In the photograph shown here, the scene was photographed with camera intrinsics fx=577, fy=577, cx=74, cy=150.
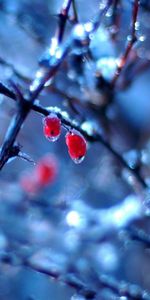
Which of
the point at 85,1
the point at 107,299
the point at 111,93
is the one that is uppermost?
the point at 85,1

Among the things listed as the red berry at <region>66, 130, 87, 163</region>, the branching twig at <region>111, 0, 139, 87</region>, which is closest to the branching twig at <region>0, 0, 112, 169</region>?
the red berry at <region>66, 130, 87, 163</region>

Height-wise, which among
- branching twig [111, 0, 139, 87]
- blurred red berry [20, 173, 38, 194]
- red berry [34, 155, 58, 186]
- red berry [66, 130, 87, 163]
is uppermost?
red berry [34, 155, 58, 186]

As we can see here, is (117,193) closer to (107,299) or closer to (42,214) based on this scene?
(42,214)

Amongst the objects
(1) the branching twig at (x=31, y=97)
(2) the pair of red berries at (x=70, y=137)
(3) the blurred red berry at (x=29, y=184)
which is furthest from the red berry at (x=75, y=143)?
(3) the blurred red berry at (x=29, y=184)

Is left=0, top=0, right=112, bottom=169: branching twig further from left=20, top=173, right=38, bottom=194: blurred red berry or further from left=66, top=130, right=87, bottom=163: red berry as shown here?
left=20, top=173, right=38, bottom=194: blurred red berry

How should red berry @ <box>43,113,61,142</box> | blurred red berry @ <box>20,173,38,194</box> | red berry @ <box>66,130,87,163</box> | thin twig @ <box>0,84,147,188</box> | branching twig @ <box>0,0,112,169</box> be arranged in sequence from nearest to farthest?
1. branching twig @ <box>0,0,112,169</box>
2. thin twig @ <box>0,84,147,188</box>
3. red berry @ <box>43,113,61,142</box>
4. red berry @ <box>66,130,87,163</box>
5. blurred red berry @ <box>20,173,38,194</box>

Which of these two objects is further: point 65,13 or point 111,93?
point 111,93

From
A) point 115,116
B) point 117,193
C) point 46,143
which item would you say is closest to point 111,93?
point 115,116

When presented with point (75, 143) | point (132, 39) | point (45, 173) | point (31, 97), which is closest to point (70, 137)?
point (75, 143)

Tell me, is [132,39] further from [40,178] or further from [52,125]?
[40,178]
